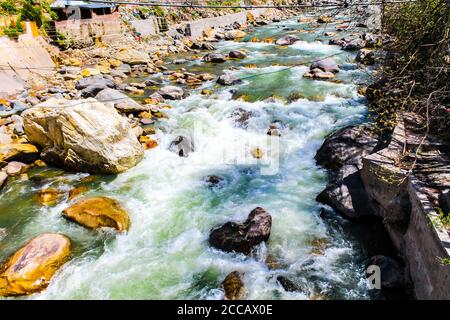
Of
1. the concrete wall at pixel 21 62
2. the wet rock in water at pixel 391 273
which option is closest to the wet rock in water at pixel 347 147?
the wet rock in water at pixel 391 273

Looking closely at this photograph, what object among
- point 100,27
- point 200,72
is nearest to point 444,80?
point 200,72

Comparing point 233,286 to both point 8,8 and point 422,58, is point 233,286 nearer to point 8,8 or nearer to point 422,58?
point 422,58

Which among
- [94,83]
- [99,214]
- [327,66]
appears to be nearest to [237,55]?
[327,66]

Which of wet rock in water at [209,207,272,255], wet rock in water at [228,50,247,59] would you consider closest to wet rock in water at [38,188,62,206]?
wet rock in water at [209,207,272,255]

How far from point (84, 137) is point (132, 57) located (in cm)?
1349

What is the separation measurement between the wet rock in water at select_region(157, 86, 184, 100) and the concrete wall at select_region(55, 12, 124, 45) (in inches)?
383

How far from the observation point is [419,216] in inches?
218

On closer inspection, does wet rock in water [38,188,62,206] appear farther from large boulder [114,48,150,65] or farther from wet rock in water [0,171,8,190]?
large boulder [114,48,150,65]

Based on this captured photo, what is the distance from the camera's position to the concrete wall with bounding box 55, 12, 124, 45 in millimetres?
21078

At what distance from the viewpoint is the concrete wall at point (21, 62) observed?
14.8 m

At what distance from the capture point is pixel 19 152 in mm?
10406

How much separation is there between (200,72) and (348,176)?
13.7 meters
